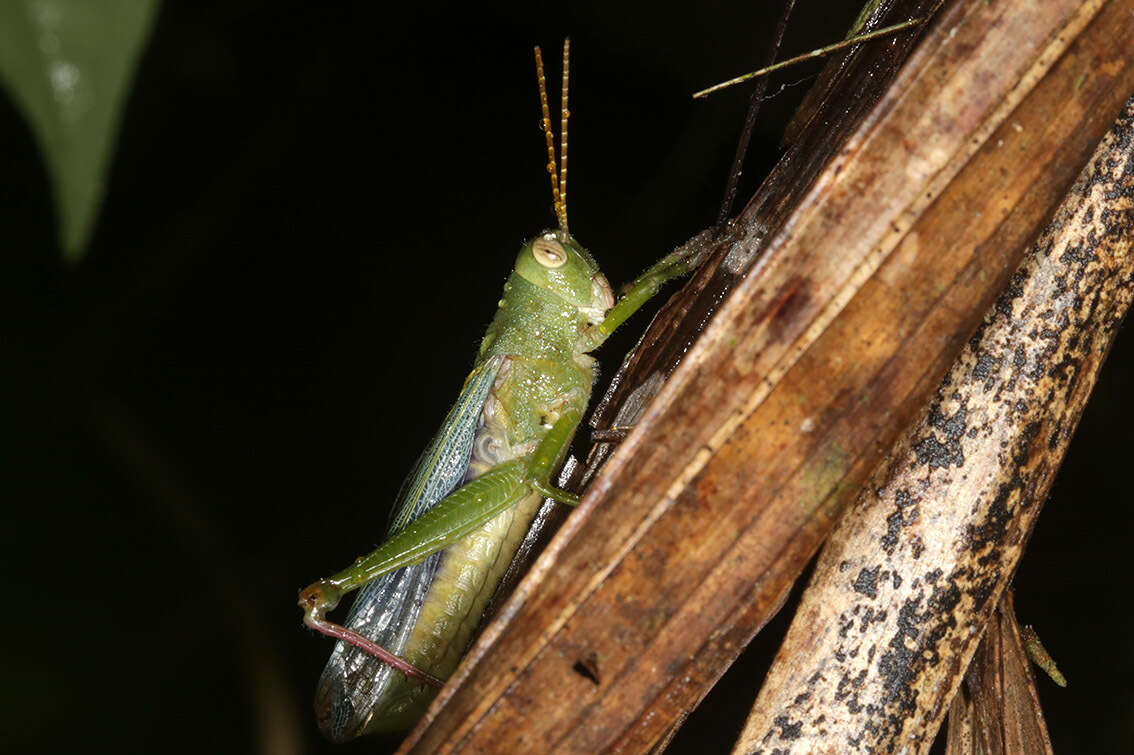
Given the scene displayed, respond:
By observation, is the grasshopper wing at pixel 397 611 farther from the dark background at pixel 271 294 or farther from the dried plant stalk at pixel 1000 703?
the dried plant stalk at pixel 1000 703

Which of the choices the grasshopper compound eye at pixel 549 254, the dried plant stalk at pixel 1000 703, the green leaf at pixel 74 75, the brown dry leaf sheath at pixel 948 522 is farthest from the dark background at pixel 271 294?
the green leaf at pixel 74 75

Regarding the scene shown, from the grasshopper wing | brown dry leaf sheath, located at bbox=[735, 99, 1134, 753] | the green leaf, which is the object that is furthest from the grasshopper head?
the green leaf

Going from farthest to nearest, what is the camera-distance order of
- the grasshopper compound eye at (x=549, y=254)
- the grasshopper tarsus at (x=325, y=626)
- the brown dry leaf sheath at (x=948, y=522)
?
the grasshopper compound eye at (x=549, y=254)
the grasshopper tarsus at (x=325, y=626)
the brown dry leaf sheath at (x=948, y=522)

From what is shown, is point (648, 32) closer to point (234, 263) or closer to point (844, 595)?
point (234, 263)

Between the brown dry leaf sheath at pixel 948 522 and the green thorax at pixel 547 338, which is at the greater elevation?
the green thorax at pixel 547 338

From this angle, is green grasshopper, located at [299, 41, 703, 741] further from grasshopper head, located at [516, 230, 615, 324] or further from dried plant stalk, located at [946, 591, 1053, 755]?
dried plant stalk, located at [946, 591, 1053, 755]

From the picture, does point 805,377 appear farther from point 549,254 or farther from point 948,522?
point 549,254

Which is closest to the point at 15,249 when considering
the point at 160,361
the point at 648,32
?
the point at 160,361
